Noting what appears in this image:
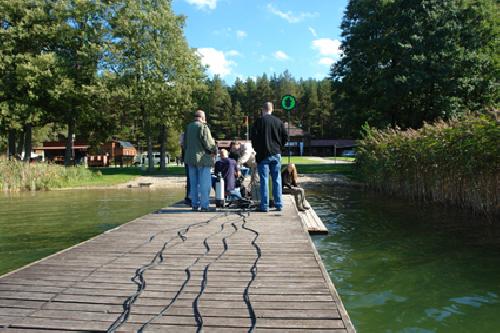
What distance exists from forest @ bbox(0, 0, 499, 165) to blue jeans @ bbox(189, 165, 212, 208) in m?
23.6

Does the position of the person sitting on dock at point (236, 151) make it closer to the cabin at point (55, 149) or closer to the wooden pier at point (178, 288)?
the wooden pier at point (178, 288)

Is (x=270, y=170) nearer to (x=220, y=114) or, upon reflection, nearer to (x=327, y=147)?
(x=327, y=147)

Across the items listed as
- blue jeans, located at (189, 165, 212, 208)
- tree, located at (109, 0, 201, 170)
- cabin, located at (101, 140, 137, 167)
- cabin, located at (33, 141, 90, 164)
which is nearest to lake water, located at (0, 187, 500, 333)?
blue jeans, located at (189, 165, 212, 208)

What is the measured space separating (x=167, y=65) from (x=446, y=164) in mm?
26986

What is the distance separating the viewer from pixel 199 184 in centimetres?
955

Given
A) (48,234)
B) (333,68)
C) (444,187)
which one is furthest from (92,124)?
(444,187)

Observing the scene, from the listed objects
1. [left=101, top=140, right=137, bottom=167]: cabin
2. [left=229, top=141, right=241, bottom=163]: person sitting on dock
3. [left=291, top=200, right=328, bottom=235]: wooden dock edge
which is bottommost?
[left=291, top=200, right=328, bottom=235]: wooden dock edge

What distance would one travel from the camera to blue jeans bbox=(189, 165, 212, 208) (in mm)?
9367

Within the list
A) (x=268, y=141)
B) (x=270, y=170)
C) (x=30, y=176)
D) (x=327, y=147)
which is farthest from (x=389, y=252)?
(x=327, y=147)

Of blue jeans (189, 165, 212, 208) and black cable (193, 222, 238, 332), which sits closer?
black cable (193, 222, 238, 332)

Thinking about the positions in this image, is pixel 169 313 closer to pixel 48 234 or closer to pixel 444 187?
pixel 48 234

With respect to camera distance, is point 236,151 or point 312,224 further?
point 236,151

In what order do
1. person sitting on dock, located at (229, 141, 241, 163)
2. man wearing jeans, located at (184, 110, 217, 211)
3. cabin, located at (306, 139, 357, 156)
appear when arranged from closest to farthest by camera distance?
man wearing jeans, located at (184, 110, 217, 211) < person sitting on dock, located at (229, 141, 241, 163) < cabin, located at (306, 139, 357, 156)

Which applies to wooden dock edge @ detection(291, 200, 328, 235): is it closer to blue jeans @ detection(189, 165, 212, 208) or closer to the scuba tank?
the scuba tank
